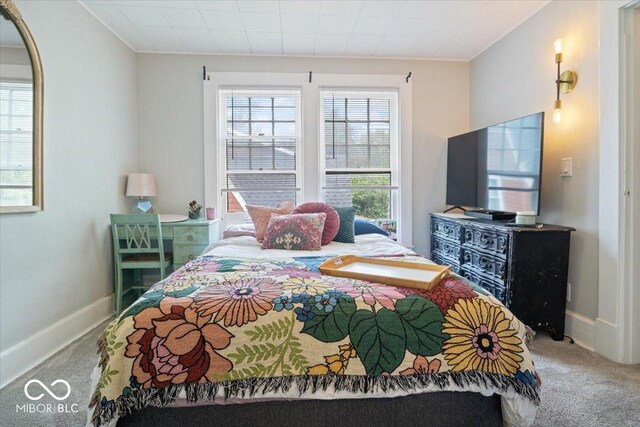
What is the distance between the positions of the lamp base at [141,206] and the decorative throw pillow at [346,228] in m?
1.99

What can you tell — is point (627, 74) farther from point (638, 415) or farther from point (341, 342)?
point (341, 342)

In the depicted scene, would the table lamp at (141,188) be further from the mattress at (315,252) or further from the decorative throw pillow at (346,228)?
the decorative throw pillow at (346,228)

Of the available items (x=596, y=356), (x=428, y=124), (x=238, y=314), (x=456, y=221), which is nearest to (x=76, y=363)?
(x=238, y=314)

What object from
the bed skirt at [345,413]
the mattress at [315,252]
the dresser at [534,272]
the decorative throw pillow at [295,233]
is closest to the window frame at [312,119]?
the mattress at [315,252]

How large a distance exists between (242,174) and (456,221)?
2.28m

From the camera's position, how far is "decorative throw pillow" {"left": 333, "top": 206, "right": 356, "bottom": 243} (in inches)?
111

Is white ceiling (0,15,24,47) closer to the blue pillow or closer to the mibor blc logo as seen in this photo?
the mibor blc logo

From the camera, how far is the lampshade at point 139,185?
10.8 feet

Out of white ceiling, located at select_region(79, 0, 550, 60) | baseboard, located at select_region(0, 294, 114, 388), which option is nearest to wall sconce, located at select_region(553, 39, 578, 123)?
white ceiling, located at select_region(79, 0, 550, 60)

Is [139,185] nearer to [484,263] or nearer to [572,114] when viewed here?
[484,263]

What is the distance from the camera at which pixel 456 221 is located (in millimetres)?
3104

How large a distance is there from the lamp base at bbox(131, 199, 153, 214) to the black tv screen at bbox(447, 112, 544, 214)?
3.19 meters

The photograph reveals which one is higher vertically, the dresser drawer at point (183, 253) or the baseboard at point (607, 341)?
the dresser drawer at point (183, 253)

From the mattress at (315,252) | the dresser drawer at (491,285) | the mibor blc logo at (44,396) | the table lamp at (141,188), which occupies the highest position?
the table lamp at (141,188)
